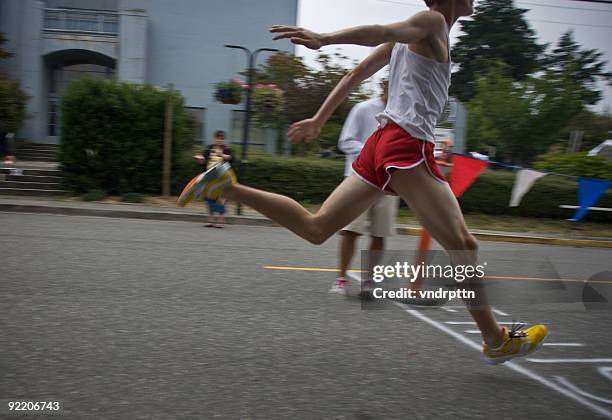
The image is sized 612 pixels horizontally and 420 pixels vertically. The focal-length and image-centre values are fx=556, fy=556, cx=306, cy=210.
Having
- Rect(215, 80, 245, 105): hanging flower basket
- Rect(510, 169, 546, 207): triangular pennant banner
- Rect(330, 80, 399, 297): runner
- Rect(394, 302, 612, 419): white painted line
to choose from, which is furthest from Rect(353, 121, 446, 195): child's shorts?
Rect(215, 80, 245, 105): hanging flower basket

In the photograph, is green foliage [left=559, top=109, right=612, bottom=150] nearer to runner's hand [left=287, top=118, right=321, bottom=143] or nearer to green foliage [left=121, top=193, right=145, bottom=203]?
green foliage [left=121, top=193, right=145, bottom=203]

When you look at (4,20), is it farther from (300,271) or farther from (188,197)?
(188,197)

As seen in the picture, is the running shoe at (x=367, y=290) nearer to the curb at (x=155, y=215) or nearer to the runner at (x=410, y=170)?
the runner at (x=410, y=170)

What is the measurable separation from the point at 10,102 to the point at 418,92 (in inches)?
661

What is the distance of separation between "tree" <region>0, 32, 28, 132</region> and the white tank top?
16473 millimetres

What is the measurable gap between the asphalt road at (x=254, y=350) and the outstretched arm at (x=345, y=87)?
4.04ft

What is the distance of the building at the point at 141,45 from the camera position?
64.9ft

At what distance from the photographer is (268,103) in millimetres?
16734

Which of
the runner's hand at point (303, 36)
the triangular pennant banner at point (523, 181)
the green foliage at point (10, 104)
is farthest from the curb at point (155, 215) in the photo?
the runner's hand at point (303, 36)

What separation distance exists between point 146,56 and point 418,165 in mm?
19716

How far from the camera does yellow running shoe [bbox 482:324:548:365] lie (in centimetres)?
284

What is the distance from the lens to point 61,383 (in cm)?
248

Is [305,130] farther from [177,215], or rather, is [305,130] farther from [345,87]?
[177,215]

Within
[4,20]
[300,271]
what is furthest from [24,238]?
[4,20]
